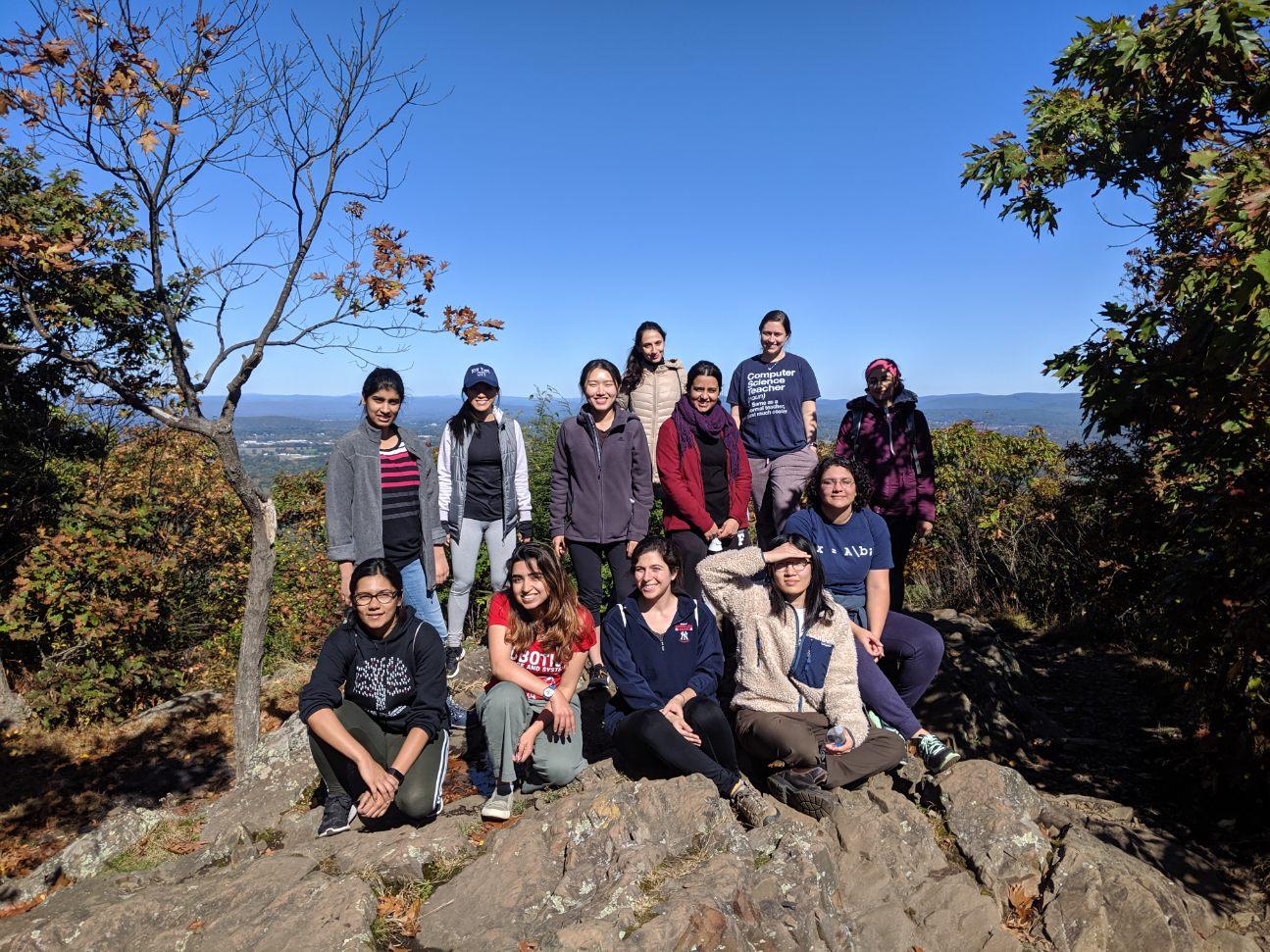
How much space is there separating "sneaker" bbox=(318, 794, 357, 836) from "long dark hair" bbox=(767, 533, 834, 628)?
98.7 inches

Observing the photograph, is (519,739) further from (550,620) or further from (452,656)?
(452,656)

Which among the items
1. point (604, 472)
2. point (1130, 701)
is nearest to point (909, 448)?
point (604, 472)

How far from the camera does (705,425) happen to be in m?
5.15

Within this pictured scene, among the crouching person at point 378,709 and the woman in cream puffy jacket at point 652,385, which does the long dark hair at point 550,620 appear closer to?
the crouching person at point 378,709

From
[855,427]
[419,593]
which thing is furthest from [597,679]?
[855,427]

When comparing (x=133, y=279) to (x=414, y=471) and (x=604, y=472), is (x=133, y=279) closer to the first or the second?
(x=414, y=471)

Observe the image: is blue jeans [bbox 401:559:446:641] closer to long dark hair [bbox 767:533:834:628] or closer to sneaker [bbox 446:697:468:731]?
sneaker [bbox 446:697:468:731]

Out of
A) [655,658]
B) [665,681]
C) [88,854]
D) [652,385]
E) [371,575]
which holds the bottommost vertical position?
[88,854]

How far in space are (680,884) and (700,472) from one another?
9.27 ft

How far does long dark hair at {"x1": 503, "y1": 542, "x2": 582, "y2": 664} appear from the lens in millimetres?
4027

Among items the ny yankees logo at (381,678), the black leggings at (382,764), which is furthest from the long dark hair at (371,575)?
the black leggings at (382,764)

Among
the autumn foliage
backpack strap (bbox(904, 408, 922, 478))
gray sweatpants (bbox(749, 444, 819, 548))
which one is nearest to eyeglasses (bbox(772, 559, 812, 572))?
gray sweatpants (bbox(749, 444, 819, 548))

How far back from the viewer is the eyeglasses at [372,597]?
386 cm

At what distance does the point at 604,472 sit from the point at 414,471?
127 cm
